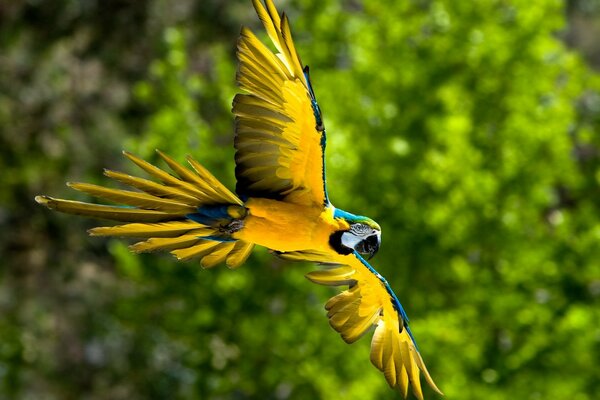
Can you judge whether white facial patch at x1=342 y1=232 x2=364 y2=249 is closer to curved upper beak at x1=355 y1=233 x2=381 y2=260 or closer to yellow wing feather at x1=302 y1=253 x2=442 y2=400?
curved upper beak at x1=355 y1=233 x2=381 y2=260

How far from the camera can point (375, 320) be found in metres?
4.45

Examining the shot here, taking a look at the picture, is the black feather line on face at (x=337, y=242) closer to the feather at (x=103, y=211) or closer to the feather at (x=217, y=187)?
the feather at (x=217, y=187)

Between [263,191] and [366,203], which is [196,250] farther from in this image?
[366,203]

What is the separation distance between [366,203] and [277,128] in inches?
304

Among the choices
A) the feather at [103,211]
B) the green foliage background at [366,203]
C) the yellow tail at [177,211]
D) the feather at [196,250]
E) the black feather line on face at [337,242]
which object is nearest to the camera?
the feather at [103,211]

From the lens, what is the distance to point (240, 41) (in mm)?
3209

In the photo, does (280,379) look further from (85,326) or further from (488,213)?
(85,326)

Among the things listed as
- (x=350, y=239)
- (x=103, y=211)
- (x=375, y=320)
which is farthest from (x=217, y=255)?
(x=375, y=320)

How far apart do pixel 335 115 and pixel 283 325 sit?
254 cm

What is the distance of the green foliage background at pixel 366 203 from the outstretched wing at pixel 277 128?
21.0ft

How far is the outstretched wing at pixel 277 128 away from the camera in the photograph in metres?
3.32

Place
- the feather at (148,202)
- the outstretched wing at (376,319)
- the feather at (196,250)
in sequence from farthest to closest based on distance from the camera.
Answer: the outstretched wing at (376,319) → the feather at (196,250) → the feather at (148,202)

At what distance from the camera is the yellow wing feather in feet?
14.1

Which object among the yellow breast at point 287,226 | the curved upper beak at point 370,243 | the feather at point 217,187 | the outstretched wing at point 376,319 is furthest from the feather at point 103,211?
the outstretched wing at point 376,319
